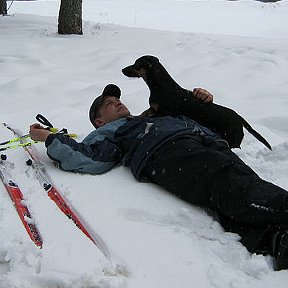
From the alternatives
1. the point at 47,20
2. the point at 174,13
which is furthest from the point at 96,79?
the point at 174,13

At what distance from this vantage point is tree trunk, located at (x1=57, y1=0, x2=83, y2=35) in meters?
7.63

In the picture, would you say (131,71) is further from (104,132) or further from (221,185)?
(221,185)

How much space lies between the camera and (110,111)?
3428 millimetres

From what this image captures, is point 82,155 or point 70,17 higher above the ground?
point 82,155

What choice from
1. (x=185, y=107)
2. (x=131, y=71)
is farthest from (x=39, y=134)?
(x=185, y=107)

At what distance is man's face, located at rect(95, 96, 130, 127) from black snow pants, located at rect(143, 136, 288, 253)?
2.56ft

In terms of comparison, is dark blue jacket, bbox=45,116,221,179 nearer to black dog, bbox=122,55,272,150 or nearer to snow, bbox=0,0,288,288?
snow, bbox=0,0,288,288

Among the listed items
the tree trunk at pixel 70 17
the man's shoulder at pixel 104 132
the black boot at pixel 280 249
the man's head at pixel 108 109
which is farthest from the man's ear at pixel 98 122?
the tree trunk at pixel 70 17

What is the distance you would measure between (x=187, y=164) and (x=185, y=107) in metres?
0.88

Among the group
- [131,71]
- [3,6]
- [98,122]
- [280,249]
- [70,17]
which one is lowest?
[3,6]

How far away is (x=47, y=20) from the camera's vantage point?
9.82 meters

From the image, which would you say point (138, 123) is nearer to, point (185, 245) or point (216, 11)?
point (185, 245)

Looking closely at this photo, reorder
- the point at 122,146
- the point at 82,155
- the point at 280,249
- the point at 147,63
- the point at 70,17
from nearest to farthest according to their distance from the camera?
the point at 280,249 → the point at 82,155 → the point at 122,146 → the point at 147,63 → the point at 70,17

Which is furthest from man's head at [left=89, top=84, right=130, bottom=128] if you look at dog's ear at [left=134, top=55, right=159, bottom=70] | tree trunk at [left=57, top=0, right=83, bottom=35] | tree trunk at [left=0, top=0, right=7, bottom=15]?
tree trunk at [left=0, top=0, right=7, bottom=15]
